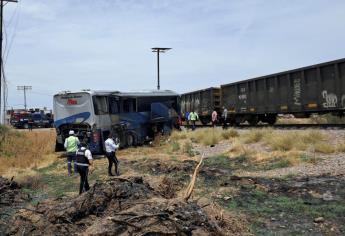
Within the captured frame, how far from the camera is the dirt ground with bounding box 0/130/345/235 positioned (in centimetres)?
742

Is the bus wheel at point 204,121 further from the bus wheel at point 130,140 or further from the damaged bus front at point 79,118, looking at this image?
the damaged bus front at point 79,118

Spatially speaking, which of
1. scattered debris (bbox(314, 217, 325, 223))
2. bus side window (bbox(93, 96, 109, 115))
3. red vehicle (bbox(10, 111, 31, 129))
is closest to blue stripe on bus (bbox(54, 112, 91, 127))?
bus side window (bbox(93, 96, 109, 115))

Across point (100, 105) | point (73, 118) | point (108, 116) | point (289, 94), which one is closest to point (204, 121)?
point (289, 94)

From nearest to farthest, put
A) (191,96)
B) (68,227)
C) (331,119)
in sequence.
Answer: (68,227) → (331,119) → (191,96)

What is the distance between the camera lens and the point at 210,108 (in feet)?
132

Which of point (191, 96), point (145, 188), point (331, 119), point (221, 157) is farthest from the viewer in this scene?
point (191, 96)

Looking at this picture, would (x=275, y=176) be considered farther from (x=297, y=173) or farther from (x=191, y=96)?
(x=191, y=96)

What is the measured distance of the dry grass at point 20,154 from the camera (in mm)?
20891

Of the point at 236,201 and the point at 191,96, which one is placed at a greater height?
the point at 191,96

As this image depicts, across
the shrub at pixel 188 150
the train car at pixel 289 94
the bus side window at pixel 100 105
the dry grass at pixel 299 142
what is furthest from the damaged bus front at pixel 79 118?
the train car at pixel 289 94

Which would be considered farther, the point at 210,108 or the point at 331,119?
the point at 210,108

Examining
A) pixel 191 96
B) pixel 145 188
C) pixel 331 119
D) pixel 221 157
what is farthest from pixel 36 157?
pixel 191 96

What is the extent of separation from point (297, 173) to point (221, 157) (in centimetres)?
549

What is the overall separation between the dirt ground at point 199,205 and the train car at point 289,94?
9.22 metres
